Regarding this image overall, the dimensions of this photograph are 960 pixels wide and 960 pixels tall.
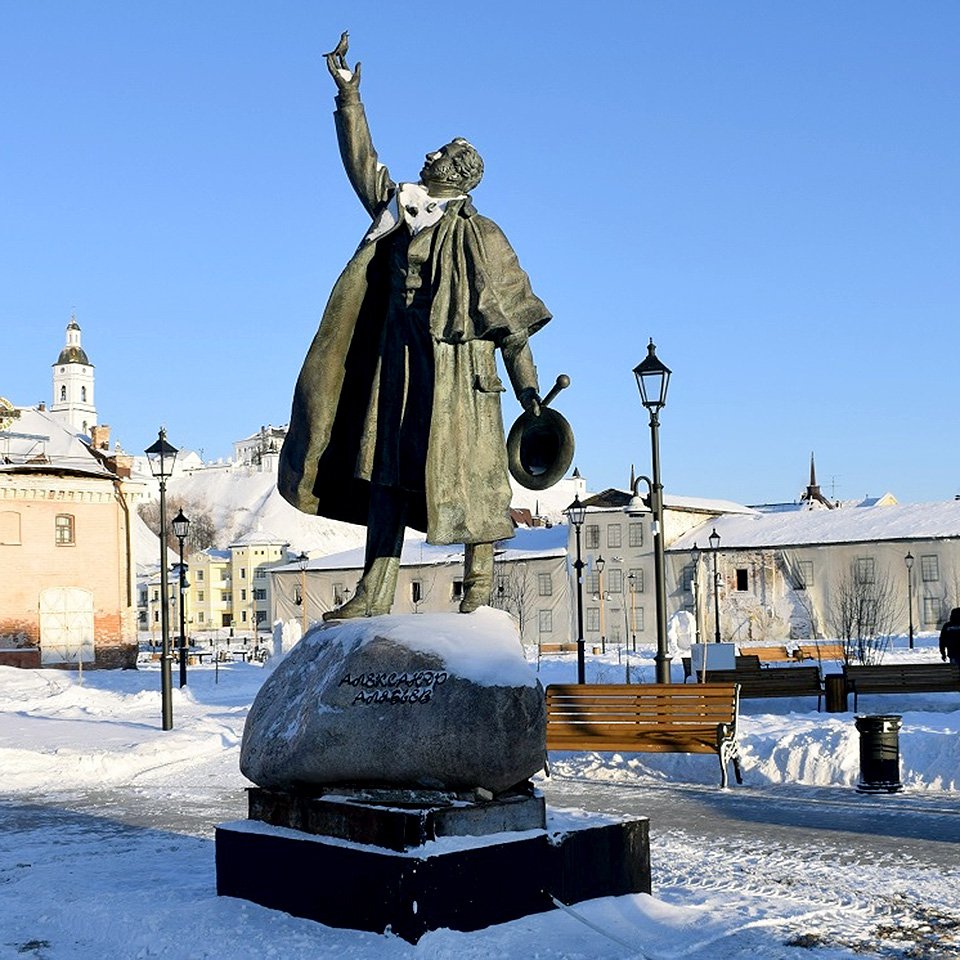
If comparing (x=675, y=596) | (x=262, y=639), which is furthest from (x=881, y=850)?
(x=262, y=639)

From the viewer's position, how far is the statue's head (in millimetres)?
6785

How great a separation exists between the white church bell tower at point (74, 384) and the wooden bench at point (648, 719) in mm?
152922

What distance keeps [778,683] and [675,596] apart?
4287 cm

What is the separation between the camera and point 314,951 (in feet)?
17.5

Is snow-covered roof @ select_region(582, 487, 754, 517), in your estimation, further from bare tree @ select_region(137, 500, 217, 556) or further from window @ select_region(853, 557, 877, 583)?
bare tree @ select_region(137, 500, 217, 556)

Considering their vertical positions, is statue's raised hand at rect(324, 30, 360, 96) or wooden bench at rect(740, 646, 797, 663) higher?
statue's raised hand at rect(324, 30, 360, 96)

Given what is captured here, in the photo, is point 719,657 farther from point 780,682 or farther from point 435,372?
point 435,372

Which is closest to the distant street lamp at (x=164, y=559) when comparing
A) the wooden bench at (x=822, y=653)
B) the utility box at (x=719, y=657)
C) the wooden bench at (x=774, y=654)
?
the utility box at (x=719, y=657)

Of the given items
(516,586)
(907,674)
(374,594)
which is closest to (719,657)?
(907,674)

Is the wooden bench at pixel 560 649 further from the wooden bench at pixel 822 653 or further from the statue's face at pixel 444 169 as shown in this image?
the statue's face at pixel 444 169

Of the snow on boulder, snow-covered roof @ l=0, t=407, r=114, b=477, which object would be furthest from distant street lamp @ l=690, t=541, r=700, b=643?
the snow on boulder

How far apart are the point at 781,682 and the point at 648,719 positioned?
7.81 meters

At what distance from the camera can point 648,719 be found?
1240 cm

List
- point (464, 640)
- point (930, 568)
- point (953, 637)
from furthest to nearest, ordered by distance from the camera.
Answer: point (930, 568) < point (953, 637) < point (464, 640)
